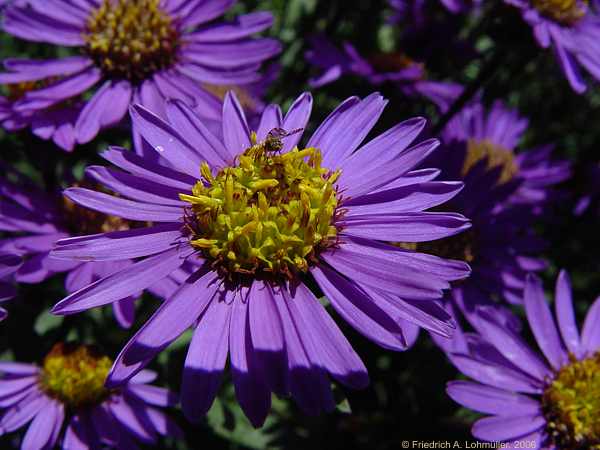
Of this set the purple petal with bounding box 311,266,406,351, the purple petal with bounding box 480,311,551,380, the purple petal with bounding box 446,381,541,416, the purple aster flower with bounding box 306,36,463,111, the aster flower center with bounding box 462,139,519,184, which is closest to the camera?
the purple petal with bounding box 311,266,406,351

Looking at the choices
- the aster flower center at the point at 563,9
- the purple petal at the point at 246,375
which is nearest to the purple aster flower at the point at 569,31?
the aster flower center at the point at 563,9

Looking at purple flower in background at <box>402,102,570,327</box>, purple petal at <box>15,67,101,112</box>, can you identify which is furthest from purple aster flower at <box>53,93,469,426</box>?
purple flower in background at <box>402,102,570,327</box>

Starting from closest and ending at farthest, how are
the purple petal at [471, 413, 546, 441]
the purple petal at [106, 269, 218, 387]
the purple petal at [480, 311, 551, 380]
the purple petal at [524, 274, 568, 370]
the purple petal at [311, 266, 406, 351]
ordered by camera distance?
the purple petal at [106, 269, 218, 387] < the purple petal at [311, 266, 406, 351] < the purple petal at [471, 413, 546, 441] < the purple petal at [480, 311, 551, 380] < the purple petal at [524, 274, 568, 370]

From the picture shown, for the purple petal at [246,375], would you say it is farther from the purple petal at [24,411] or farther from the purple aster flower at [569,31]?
the purple aster flower at [569,31]

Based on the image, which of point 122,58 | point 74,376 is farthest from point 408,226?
point 122,58

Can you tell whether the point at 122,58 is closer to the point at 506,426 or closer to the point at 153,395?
the point at 153,395

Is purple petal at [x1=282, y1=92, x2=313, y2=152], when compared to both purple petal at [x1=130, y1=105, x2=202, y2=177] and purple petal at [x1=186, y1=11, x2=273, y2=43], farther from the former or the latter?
purple petal at [x1=186, y1=11, x2=273, y2=43]
